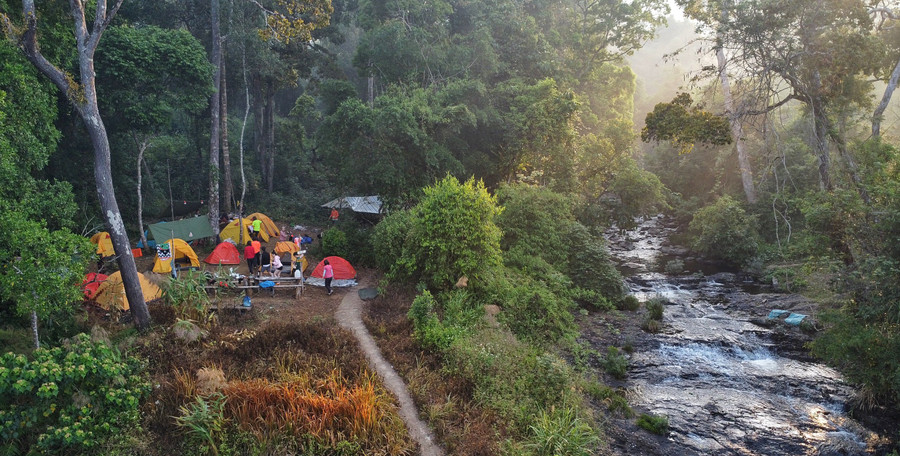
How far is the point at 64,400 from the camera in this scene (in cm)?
723

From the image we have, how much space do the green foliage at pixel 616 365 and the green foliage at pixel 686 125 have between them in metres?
6.28

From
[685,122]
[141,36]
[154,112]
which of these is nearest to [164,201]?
[154,112]

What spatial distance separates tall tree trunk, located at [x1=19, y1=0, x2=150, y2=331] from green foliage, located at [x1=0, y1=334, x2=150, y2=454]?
3.63 m

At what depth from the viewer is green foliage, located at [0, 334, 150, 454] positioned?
678 centimetres

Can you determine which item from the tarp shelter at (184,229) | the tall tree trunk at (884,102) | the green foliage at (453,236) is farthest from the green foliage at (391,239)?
the tall tree trunk at (884,102)

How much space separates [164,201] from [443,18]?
62.3 ft

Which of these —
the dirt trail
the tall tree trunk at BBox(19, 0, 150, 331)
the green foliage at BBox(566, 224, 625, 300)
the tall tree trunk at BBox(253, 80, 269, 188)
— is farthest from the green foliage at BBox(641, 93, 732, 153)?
the tall tree trunk at BBox(253, 80, 269, 188)

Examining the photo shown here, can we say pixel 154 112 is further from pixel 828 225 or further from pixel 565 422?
pixel 828 225

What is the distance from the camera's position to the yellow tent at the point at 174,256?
17.1m

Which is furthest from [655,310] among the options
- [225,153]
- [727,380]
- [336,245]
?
[225,153]

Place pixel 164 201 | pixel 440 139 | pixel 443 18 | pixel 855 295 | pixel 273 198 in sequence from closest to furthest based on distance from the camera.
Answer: pixel 855 295
pixel 440 139
pixel 443 18
pixel 164 201
pixel 273 198

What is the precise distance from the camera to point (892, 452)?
30.3ft

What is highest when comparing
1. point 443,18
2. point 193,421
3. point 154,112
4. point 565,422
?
point 443,18

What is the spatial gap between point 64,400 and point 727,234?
2489 cm
